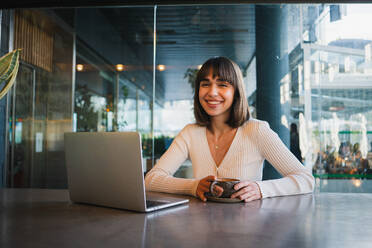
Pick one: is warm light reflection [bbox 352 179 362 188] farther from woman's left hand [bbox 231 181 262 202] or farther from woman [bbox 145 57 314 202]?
woman's left hand [bbox 231 181 262 202]

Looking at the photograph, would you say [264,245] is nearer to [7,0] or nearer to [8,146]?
[7,0]

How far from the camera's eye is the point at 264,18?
3.96 meters

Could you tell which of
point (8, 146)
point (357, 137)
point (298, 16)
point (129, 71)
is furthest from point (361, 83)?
point (8, 146)

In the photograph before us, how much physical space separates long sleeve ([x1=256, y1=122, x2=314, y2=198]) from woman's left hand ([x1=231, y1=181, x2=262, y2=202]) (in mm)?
31

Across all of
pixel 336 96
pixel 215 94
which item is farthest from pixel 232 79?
Answer: pixel 336 96

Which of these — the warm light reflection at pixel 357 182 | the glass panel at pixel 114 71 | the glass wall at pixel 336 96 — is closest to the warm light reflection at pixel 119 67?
the glass panel at pixel 114 71

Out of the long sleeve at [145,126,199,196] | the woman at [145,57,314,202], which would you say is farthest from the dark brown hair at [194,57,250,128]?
the long sleeve at [145,126,199,196]

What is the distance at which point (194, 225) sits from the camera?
72 cm

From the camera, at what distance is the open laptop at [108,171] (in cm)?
86

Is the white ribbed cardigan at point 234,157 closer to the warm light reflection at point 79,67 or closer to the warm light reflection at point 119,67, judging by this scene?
the warm light reflection at point 119,67

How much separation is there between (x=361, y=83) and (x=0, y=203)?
397 cm

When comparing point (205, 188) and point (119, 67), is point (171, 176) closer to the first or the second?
point (205, 188)

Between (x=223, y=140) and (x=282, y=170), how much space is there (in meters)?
0.40

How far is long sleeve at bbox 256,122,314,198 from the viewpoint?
122cm
